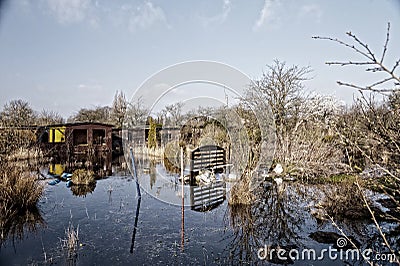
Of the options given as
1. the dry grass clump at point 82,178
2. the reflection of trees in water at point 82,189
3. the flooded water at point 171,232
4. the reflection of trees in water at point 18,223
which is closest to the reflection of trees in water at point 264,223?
the flooded water at point 171,232

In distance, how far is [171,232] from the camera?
4047mm

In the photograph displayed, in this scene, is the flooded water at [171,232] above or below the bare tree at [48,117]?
below

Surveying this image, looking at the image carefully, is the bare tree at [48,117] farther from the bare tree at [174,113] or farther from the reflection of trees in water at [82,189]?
the reflection of trees in water at [82,189]

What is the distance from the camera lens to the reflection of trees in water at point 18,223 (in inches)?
151

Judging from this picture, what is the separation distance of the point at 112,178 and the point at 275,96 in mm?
6229

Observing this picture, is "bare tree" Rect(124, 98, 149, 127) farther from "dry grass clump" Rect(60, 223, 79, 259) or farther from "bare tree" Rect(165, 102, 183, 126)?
"dry grass clump" Rect(60, 223, 79, 259)

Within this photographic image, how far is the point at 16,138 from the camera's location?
25.8ft

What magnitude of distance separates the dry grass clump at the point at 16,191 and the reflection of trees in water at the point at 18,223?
0.37 ft

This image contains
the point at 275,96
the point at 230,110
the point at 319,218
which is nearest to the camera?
the point at 319,218

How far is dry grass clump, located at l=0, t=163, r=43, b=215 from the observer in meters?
4.49

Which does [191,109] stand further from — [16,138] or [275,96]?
[16,138]

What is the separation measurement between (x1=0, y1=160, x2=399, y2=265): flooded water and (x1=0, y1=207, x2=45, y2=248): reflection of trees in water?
2cm

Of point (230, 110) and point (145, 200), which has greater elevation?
point (230, 110)

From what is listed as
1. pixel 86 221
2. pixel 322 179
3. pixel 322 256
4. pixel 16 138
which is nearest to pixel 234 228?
pixel 322 256
